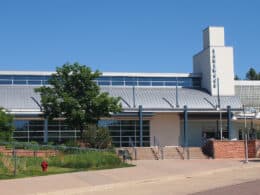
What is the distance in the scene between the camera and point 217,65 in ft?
199

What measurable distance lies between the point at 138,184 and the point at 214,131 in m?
38.2

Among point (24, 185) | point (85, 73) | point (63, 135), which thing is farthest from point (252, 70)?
point (24, 185)

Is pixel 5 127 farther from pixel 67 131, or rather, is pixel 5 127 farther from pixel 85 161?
pixel 67 131

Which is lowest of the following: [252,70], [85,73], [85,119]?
[85,119]

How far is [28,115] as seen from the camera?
5197cm

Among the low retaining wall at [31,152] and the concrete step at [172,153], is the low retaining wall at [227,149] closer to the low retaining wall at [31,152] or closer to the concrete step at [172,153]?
the concrete step at [172,153]

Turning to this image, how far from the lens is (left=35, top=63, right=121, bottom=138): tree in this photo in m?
38.3

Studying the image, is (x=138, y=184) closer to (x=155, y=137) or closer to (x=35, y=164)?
(x=35, y=164)

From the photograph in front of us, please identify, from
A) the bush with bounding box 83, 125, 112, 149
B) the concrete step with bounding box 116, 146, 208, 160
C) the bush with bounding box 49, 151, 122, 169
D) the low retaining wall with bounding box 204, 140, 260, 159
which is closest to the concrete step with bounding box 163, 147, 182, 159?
the concrete step with bounding box 116, 146, 208, 160

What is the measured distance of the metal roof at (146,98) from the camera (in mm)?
54000

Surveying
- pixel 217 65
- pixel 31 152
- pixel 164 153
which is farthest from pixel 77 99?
pixel 217 65

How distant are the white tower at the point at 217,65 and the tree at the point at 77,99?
78.3 ft

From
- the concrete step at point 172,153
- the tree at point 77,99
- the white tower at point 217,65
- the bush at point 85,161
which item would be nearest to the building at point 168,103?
the white tower at point 217,65

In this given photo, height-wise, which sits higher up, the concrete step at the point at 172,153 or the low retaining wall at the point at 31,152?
the low retaining wall at the point at 31,152
